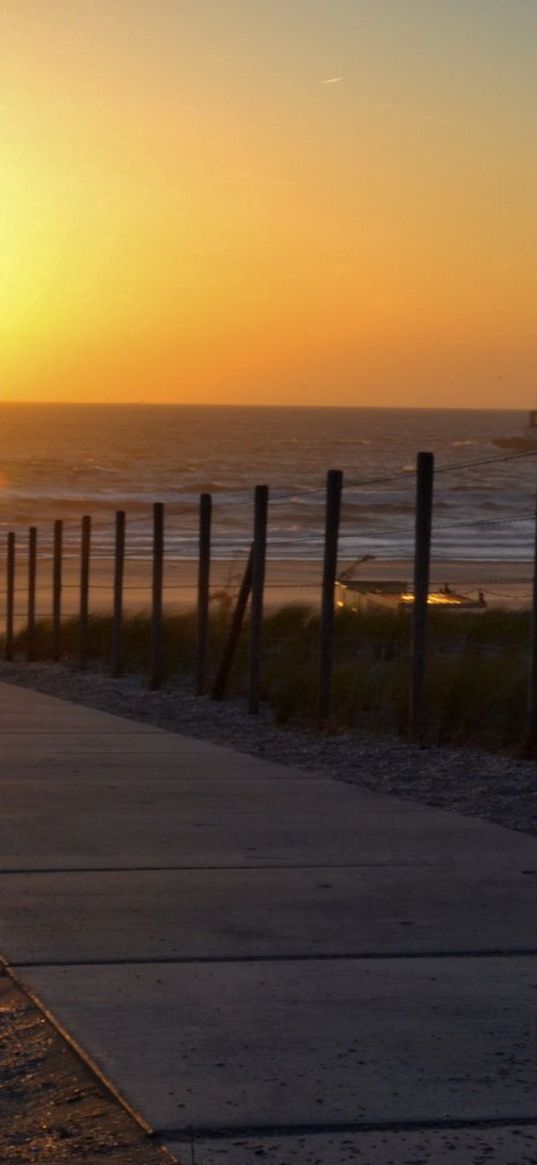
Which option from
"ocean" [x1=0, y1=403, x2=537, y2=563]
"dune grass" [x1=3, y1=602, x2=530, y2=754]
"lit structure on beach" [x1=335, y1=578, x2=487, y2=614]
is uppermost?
"dune grass" [x1=3, y1=602, x2=530, y2=754]

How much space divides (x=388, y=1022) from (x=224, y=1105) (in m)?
0.74

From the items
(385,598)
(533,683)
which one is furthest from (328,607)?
(385,598)

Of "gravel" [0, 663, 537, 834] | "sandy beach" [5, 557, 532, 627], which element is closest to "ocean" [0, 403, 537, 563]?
"sandy beach" [5, 557, 532, 627]

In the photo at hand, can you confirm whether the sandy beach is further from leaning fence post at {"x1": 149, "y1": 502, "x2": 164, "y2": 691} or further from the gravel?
the gravel

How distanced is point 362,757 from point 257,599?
3066mm

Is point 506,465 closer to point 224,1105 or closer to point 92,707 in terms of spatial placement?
point 92,707

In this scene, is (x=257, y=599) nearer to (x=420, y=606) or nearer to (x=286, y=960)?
(x=420, y=606)

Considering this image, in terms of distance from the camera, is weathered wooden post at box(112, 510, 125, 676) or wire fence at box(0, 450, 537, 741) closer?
wire fence at box(0, 450, 537, 741)

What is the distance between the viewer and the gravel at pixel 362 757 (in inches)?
324

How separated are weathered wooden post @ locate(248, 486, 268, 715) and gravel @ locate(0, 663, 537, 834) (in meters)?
0.21

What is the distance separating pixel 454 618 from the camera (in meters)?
18.8

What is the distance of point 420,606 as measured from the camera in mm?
10328

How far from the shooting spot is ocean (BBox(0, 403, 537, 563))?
47.2 m

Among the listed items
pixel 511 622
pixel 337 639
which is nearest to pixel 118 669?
pixel 337 639
